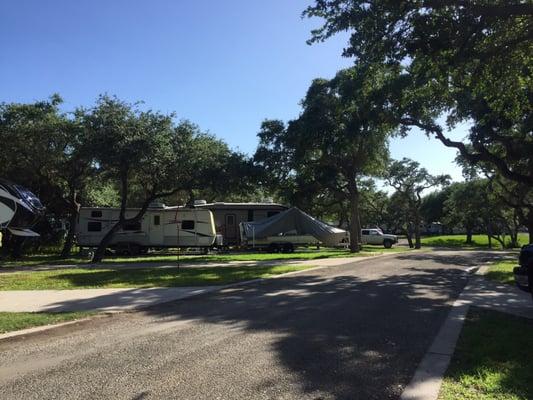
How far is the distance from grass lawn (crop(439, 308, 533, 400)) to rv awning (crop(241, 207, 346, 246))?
20478 millimetres

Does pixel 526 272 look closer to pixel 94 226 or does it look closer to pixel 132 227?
pixel 132 227

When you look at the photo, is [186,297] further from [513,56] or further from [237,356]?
[513,56]

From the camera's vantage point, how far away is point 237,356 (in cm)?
648

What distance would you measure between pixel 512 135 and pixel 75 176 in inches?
830

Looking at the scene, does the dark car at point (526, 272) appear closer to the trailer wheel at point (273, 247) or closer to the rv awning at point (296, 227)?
the rv awning at point (296, 227)

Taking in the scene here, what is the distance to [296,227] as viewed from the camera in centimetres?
3047

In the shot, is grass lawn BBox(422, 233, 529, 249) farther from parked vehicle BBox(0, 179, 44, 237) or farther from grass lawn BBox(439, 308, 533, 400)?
grass lawn BBox(439, 308, 533, 400)

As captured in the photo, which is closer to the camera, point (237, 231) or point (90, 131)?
point (90, 131)

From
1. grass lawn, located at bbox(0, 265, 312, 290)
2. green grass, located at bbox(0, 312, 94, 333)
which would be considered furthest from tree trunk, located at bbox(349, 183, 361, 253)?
green grass, located at bbox(0, 312, 94, 333)

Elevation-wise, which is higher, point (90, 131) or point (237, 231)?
point (90, 131)

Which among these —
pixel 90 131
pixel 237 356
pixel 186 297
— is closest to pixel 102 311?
pixel 186 297

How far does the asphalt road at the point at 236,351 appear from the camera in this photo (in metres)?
5.25

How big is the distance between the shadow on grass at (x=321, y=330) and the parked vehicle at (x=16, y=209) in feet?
13.7

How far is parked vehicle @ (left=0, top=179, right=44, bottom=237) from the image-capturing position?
44.5 ft
